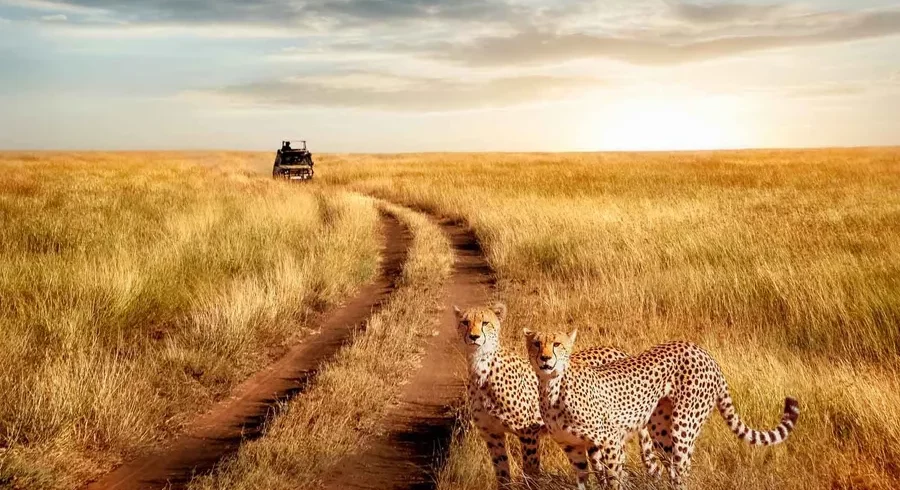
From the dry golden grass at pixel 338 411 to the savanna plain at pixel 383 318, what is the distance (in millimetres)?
21

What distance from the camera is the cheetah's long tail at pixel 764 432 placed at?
3.67 metres

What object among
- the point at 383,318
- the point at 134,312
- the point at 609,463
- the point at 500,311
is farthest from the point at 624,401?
the point at 134,312

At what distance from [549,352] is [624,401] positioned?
0.62m

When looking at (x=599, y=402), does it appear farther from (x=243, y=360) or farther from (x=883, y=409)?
(x=243, y=360)

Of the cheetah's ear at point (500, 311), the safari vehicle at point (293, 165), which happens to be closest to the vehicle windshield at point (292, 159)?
the safari vehicle at point (293, 165)

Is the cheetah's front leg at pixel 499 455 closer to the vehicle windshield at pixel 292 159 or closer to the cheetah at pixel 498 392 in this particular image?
the cheetah at pixel 498 392

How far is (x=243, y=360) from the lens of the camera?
23.0ft

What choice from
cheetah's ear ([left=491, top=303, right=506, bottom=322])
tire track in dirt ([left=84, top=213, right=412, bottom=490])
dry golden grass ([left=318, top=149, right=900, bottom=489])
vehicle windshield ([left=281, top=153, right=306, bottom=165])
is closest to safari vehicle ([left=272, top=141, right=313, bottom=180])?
vehicle windshield ([left=281, top=153, right=306, bottom=165])

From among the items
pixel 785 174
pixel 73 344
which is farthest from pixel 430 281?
pixel 785 174

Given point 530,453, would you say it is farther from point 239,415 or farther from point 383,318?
point 383,318

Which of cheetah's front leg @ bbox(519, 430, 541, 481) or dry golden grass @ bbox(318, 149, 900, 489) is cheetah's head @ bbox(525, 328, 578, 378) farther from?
dry golden grass @ bbox(318, 149, 900, 489)

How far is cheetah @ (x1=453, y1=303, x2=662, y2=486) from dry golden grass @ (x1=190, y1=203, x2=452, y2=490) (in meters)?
1.36

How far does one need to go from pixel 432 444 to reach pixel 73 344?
346 cm

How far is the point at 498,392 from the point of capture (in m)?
3.68
